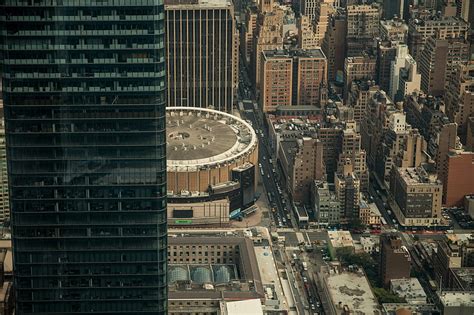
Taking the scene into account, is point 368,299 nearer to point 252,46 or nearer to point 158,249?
point 158,249

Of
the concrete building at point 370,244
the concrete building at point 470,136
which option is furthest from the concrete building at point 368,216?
the concrete building at point 470,136

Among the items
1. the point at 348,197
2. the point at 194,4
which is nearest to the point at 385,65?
the point at 194,4

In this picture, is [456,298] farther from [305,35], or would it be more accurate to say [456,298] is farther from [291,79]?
[305,35]

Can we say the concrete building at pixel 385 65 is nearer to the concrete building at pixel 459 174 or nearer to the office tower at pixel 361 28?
the office tower at pixel 361 28

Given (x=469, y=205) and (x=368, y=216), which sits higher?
(x=469, y=205)

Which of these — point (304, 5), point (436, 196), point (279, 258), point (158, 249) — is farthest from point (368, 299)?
point (304, 5)

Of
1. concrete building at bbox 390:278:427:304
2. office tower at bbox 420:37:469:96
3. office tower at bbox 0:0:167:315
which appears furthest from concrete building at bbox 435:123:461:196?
office tower at bbox 0:0:167:315

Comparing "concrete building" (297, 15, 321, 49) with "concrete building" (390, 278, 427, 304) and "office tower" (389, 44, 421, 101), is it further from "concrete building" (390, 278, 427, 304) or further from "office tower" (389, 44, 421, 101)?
"concrete building" (390, 278, 427, 304)
